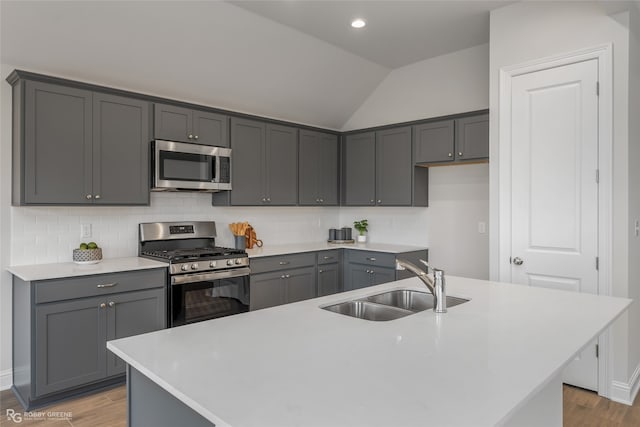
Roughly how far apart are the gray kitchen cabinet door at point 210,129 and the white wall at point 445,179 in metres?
1.99

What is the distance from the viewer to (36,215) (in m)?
3.31

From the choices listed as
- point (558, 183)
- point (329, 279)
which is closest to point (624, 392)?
point (558, 183)

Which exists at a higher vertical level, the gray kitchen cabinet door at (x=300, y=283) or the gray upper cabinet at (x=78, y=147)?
the gray upper cabinet at (x=78, y=147)

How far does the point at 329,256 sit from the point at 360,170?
3.71 ft

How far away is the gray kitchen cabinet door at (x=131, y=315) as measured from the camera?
10.3ft

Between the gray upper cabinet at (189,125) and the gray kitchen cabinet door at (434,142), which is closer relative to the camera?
the gray upper cabinet at (189,125)

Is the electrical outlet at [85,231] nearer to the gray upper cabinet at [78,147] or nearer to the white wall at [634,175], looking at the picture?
the gray upper cabinet at [78,147]

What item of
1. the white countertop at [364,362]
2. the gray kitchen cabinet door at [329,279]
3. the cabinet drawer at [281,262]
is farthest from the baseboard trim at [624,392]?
the cabinet drawer at [281,262]

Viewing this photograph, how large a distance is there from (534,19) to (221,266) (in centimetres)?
322

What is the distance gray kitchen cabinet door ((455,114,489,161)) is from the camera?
406 cm

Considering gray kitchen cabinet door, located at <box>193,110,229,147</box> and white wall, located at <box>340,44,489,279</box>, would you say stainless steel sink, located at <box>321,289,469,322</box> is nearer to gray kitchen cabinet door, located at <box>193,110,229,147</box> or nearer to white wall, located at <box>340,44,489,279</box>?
white wall, located at <box>340,44,489,279</box>

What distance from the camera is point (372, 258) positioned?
466 centimetres

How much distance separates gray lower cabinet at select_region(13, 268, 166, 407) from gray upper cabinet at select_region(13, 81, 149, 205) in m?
0.67

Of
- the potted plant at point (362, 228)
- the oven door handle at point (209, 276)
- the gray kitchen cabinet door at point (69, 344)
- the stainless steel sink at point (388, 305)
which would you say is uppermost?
the potted plant at point (362, 228)
